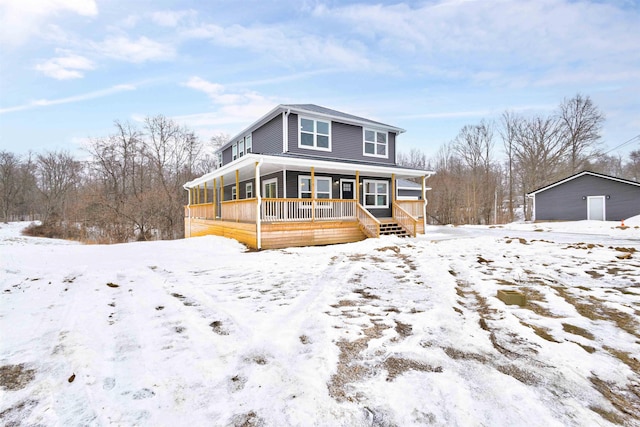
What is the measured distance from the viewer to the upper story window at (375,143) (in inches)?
600

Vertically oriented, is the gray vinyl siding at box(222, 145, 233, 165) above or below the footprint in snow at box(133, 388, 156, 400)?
above

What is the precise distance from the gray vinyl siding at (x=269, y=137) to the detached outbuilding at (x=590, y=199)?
23.2 meters

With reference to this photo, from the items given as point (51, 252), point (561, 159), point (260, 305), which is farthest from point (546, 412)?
point (561, 159)

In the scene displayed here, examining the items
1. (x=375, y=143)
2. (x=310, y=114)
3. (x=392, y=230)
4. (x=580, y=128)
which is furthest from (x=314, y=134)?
(x=580, y=128)

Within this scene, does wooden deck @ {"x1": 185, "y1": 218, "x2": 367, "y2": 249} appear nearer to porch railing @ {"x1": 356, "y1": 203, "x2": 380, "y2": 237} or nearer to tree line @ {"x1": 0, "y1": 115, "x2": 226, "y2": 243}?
porch railing @ {"x1": 356, "y1": 203, "x2": 380, "y2": 237}

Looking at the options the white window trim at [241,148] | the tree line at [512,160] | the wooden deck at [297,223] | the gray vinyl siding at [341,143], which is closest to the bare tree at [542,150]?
the tree line at [512,160]

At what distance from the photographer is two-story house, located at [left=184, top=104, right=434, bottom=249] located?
10.2 metres

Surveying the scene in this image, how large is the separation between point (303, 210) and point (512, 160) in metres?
30.2

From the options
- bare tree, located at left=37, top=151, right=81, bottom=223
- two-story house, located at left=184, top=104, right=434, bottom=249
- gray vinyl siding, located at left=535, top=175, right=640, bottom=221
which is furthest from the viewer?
bare tree, located at left=37, top=151, right=81, bottom=223

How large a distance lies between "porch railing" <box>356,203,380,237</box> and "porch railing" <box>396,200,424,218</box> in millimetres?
3193

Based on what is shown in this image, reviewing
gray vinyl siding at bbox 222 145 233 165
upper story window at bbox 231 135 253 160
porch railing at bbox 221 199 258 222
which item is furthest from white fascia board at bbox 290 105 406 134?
gray vinyl siding at bbox 222 145 233 165

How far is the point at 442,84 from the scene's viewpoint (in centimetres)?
1966

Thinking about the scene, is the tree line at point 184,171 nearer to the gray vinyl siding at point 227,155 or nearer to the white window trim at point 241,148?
the gray vinyl siding at point 227,155

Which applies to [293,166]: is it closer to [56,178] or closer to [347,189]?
[347,189]
